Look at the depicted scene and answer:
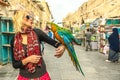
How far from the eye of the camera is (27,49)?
3.88 m

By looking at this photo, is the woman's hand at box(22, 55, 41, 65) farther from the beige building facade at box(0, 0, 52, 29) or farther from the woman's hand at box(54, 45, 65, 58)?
the beige building facade at box(0, 0, 52, 29)

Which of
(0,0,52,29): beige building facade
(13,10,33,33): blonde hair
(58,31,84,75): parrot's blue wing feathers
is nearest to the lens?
(13,10,33,33): blonde hair

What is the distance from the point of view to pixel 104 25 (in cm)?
2075

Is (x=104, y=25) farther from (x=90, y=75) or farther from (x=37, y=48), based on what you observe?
(x=37, y=48)

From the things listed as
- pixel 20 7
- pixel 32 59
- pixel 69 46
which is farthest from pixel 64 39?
pixel 20 7

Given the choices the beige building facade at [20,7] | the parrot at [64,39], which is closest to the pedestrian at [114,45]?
the beige building facade at [20,7]

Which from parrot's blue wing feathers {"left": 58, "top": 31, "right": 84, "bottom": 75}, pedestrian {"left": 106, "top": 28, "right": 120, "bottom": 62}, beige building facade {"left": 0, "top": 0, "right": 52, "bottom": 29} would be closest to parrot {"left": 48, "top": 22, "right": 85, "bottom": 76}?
parrot's blue wing feathers {"left": 58, "top": 31, "right": 84, "bottom": 75}

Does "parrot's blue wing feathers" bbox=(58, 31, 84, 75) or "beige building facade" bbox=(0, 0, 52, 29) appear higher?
"beige building facade" bbox=(0, 0, 52, 29)

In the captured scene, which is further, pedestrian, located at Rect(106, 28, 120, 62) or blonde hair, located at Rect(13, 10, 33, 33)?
pedestrian, located at Rect(106, 28, 120, 62)

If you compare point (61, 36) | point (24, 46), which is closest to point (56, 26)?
point (61, 36)

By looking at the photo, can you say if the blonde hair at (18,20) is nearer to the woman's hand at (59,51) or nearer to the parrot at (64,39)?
the parrot at (64,39)

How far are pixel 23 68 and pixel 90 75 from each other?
25.4 feet

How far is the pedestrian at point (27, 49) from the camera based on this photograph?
12.7 feet

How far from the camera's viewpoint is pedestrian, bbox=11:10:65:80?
3.87 m
